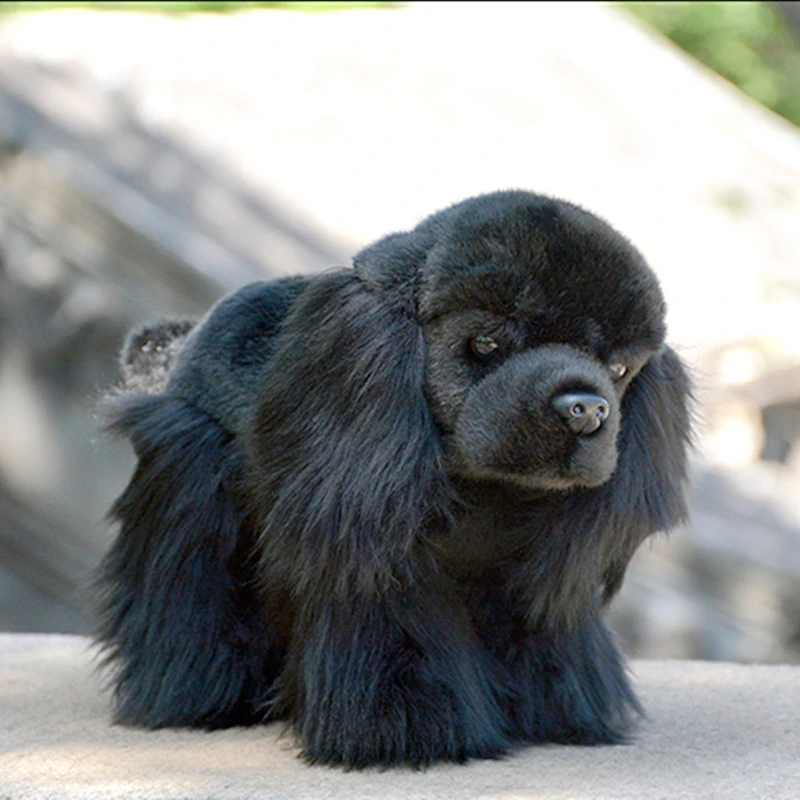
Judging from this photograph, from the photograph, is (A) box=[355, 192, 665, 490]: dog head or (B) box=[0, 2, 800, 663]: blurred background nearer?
(A) box=[355, 192, 665, 490]: dog head

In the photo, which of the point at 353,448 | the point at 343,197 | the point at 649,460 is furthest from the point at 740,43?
the point at 353,448

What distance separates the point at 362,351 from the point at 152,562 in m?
0.54

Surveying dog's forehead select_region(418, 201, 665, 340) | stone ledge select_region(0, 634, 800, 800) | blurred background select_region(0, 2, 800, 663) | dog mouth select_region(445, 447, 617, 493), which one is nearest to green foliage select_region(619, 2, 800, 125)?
blurred background select_region(0, 2, 800, 663)

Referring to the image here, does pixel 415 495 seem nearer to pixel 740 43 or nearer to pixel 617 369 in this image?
pixel 617 369

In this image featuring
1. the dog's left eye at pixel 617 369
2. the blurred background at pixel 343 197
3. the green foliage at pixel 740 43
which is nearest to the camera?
the dog's left eye at pixel 617 369

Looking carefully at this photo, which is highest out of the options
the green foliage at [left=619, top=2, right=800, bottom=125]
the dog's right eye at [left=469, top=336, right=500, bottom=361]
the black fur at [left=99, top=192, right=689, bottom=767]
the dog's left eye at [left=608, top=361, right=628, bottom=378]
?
the green foliage at [left=619, top=2, right=800, bottom=125]

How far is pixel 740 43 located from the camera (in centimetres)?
972

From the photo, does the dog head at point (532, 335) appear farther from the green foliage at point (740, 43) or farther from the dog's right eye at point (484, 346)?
the green foliage at point (740, 43)

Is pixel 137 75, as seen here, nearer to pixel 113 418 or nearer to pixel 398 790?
pixel 113 418

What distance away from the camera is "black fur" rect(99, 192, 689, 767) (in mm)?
1740

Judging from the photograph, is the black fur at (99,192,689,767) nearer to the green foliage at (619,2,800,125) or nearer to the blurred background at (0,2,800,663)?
the blurred background at (0,2,800,663)

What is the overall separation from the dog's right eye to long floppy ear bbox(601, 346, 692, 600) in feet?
0.83

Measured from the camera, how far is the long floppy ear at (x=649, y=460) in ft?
6.09

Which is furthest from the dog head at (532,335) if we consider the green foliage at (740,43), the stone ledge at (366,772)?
the green foliage at (740,43)
